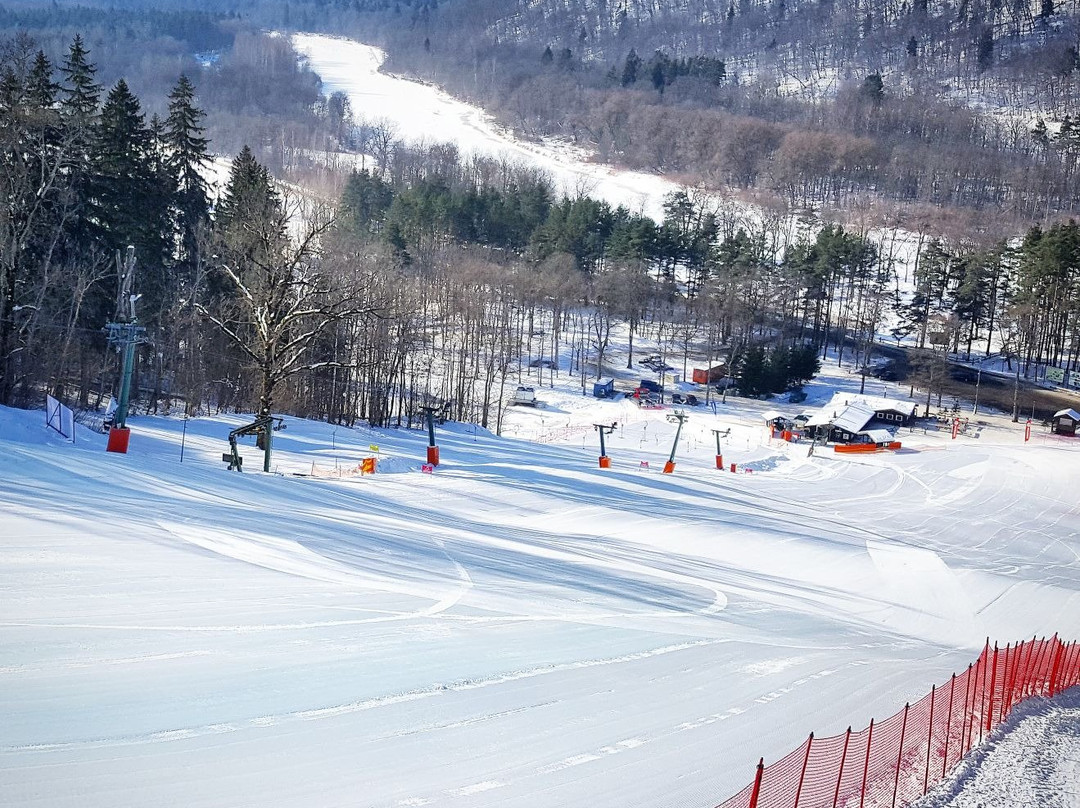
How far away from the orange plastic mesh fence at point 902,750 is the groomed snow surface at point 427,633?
0.54m

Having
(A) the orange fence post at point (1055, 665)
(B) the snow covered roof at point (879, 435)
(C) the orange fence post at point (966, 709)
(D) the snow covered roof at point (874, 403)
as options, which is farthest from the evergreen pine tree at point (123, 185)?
(D) the snow covered roof at point (874, 403)

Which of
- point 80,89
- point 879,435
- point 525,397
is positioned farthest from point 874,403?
point 80,89

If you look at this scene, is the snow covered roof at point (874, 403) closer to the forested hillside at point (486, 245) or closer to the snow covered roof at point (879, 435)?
the snow covered roof at point (879, 435)

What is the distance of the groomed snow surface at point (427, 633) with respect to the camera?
851 centimetres

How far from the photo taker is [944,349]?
2783 inches

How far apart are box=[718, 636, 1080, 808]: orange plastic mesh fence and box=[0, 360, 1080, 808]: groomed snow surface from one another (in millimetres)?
537

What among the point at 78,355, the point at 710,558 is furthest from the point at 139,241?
the point at 710,558

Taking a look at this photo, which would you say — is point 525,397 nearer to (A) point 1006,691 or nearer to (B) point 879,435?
(B) point 879,435

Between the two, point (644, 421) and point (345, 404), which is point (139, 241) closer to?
point (345, 404)

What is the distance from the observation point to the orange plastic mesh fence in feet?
30.6

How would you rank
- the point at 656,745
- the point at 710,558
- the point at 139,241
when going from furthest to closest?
1. the point at 139,241
2. the point at 710,558
3. the point at 656,745

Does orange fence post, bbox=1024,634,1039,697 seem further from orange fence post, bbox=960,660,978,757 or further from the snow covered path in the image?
the snow covered path

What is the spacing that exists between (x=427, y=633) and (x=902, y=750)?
6482 millimetres

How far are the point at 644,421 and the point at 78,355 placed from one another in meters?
36.4
